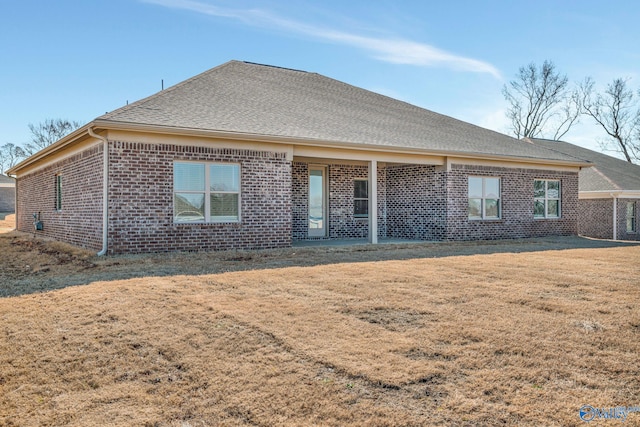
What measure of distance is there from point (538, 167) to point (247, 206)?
10847 millimetres

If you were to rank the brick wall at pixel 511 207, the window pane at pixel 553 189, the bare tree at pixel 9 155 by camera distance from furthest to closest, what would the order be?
the bare tree at pixel 9 155, the window pane at pixel 553 189, the brick wall at pixel 511 207

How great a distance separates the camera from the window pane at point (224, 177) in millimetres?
11500

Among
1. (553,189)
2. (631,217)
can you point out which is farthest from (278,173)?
(631,217)

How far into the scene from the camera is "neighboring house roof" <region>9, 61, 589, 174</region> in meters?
11.2

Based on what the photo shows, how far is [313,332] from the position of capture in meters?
4.78

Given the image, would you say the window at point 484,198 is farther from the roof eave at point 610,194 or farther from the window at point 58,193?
the window at point 58,193

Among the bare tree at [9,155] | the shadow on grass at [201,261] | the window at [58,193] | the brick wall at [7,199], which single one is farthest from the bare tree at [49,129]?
the shadow on grass at [201,261]

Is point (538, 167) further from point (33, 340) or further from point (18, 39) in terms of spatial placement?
point (18, 39)

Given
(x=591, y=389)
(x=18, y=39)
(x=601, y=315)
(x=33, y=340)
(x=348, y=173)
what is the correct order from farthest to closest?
1. (x=18, y=39)
2. (x=348, y=173)
3. (x=601, y=315)
4. (x=33, y=340)
5. (x=591, y=389)

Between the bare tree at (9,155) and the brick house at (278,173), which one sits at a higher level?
the bare tree at (9,155)

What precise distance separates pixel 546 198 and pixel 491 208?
107 inches

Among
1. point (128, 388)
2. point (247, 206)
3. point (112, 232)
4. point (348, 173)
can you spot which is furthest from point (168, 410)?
point (348, 173)

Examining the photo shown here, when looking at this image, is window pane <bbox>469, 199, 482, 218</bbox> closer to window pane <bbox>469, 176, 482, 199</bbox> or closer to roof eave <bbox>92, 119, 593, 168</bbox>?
window pane <bbox>469, 176, 482, 199</bbox>

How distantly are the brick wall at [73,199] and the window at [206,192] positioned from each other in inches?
67.6
